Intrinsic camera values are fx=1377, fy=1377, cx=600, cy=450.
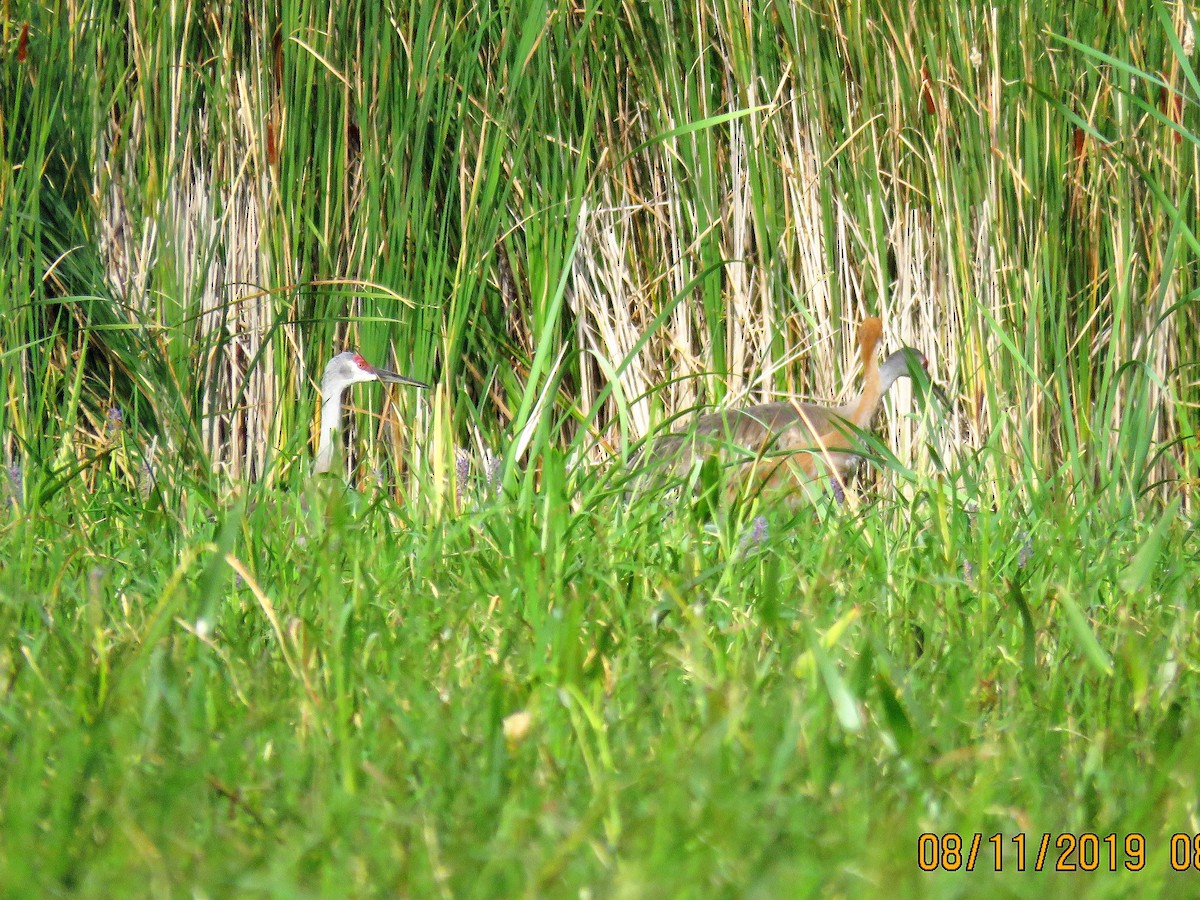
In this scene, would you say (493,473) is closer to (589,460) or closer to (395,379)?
(395,379)

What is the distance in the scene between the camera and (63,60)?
130 inches

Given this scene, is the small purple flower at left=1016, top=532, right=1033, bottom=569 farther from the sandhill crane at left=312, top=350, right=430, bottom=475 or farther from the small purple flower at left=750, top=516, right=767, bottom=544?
the sandhill crane at left=312, top=350, right=430, bottom=475

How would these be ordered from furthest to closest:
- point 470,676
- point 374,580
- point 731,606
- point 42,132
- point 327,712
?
point 42,132 < point 374,580 < point 731,606 < point 470,676 < point 327,712

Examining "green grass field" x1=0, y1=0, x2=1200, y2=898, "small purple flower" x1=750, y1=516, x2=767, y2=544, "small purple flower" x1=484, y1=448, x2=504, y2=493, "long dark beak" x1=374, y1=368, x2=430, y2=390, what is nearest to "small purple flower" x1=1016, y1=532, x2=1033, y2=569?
"green grass field" x1=0, y1=0, x2=1200, y2=898

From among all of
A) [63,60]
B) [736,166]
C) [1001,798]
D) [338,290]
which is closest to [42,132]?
[63,60]

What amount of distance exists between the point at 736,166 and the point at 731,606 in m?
1.84

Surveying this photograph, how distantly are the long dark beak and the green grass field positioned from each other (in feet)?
0.10

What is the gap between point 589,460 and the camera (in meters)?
3.43

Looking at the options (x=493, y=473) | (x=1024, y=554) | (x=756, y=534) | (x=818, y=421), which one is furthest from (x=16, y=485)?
(x=818, y=421)

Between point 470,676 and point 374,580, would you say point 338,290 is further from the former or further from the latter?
point 470,676

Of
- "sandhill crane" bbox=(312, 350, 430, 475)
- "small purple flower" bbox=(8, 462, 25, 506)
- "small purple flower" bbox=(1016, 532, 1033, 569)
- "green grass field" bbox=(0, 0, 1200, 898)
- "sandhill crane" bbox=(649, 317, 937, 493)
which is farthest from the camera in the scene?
"sandhill crane" bbox=(312, 350, 430, 475)

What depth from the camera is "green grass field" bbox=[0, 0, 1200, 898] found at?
1.15m

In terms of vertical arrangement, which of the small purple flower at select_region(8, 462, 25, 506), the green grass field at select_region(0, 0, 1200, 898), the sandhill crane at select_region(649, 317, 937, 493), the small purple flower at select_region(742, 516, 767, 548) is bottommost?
the sandhill crane at select_region(649, 317, 937, 493)

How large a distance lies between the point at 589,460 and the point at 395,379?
0.58m
